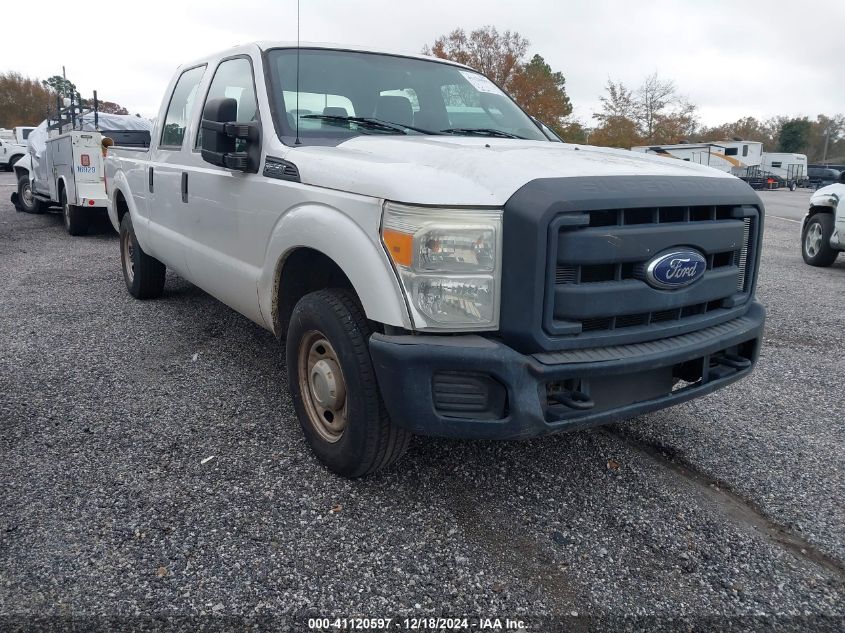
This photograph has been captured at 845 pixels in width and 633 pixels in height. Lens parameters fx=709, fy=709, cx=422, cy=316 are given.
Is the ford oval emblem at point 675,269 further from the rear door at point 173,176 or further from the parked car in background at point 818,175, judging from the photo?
the parked car in background at point 818,175

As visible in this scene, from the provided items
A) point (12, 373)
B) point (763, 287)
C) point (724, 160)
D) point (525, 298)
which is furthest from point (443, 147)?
point (724, 160)

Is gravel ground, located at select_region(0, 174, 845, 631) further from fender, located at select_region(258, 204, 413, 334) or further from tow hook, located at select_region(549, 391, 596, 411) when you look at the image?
fender, located at select_region(258, 204, 413, 334)

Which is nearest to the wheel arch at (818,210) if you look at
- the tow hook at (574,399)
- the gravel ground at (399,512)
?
the gravel ground at (399,512)

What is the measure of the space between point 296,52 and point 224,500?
246cm

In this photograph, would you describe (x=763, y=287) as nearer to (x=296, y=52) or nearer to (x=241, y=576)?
(x=296, y=52)

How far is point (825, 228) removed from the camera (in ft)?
32.2

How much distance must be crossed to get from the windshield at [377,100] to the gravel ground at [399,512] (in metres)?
1.60

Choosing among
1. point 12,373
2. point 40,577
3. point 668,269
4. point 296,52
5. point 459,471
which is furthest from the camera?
point 12,373

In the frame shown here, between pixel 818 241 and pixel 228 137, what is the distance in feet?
30.1

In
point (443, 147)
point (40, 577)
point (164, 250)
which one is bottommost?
point (40, 577)

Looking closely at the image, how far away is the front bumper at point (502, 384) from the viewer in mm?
2510

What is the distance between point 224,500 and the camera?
9.90ft

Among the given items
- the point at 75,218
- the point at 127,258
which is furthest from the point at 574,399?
the point at 75,218

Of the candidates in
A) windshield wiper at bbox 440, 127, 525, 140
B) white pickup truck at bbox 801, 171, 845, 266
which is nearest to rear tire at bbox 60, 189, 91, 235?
windshield wiper at bbox 440, 127, 525, 140
